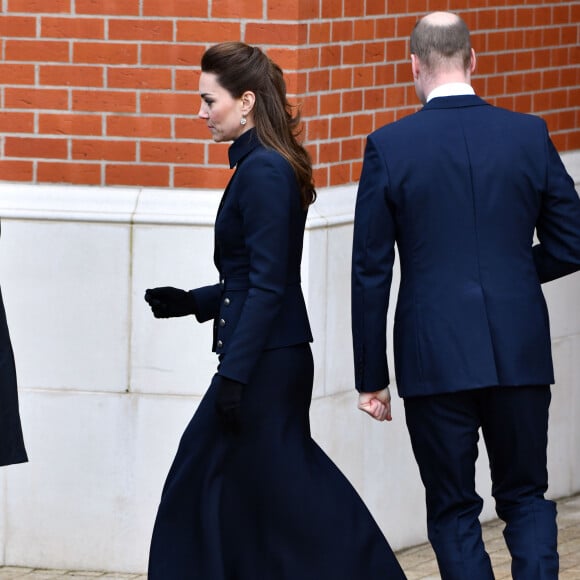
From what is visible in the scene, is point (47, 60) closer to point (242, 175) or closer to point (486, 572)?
point (242, 175)

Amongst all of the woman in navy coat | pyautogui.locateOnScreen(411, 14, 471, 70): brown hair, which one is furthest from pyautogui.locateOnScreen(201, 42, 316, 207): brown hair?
pyautogui.locateOnScreen(411, 14, 471, 70): brown hair

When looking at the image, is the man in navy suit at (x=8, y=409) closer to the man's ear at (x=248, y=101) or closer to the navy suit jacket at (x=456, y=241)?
the man's ear at (x=248, y=101)

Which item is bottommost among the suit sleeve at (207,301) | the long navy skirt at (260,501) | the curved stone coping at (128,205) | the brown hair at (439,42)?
the long navy skirt at (260,501)

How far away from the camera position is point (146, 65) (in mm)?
6855

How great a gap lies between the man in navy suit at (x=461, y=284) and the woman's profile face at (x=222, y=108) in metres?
0.41

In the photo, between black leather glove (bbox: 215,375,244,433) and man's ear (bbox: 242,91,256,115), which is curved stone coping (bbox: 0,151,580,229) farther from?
black leather glove (bbox: 215,375,244,433)

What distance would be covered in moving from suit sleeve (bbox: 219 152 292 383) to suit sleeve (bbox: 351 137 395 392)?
8.6 inches

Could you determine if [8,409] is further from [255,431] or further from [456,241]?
[456,241]

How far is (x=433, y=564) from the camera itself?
718cm

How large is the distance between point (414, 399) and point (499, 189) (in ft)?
2.18

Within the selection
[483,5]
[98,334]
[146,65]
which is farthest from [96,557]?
[483,5]

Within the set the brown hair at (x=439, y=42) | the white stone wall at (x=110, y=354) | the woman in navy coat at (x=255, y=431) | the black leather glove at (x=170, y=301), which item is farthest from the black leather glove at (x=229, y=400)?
the white stone wall at (x=110, y=354)

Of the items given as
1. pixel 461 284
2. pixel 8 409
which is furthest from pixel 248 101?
pixel 8 409

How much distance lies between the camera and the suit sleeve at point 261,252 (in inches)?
209
